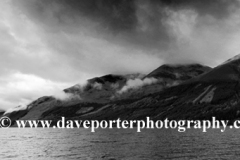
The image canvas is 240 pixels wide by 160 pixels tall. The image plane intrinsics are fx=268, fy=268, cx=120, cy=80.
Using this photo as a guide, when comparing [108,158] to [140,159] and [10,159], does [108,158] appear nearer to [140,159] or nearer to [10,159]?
[140,159]

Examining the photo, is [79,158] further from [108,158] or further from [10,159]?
[10,159]

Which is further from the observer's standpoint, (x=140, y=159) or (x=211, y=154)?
(x=211, y=154)

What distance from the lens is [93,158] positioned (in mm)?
64625

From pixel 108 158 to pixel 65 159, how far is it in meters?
10.4

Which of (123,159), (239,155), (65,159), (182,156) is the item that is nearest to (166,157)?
(182,156)

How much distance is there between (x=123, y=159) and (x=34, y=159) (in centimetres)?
2258

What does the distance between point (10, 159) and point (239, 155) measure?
55.7m

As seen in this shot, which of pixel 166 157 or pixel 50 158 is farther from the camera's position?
pixel 50 158

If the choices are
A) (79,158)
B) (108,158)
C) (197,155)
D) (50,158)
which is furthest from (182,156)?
(50,158)

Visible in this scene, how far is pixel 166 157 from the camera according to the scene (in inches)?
2468

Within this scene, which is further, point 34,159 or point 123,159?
point 34,159

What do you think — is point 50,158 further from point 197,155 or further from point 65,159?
point 197,155

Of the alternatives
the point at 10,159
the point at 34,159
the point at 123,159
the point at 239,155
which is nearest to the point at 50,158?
the point at 34,159

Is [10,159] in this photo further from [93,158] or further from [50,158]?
[93,158]
